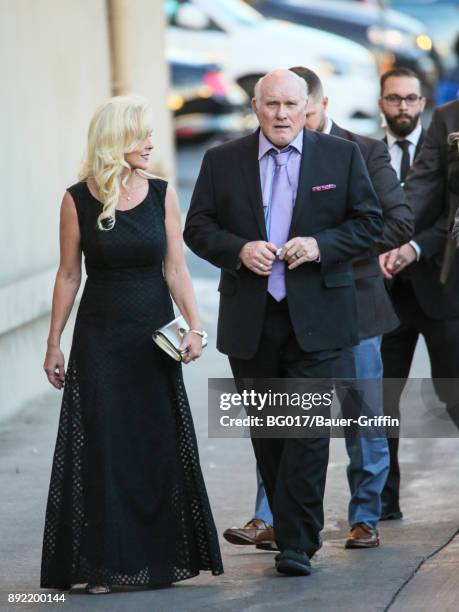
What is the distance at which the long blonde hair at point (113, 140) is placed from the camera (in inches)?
235

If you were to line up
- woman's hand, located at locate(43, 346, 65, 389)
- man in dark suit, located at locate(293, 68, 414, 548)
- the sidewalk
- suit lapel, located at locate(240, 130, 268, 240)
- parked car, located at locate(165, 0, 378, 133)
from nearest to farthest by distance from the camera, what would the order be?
the sidewalk → woman's hand, located at locate(43, 346, 65, 389) → suit lapel, located at locate(240, 130, 268, 240) → man in dark suit, located at locate(293, 68, 414, 548) → parked car, located at locate(165, 0, 378, 133)

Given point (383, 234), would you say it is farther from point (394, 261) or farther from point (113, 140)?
point (113, 140)

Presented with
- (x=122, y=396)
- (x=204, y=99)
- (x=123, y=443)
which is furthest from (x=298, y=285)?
(x=204, y=99)

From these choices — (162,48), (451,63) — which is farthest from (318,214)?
(451,63)

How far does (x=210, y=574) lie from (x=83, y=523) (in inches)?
26.4

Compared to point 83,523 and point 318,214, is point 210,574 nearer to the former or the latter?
point 83,523

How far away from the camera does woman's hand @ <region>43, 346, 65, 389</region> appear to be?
6.16m

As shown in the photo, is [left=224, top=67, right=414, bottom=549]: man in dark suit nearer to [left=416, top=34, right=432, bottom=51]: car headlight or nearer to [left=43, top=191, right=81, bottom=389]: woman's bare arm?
[left=43, top=191, right=81, bottom=389]: woman's bare arm

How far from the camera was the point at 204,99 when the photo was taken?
22.7m

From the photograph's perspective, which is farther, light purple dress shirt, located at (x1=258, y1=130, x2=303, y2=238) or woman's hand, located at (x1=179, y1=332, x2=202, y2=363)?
light purple dress shirt, located at (x1=258, y1=130, x2=303, y2=238)

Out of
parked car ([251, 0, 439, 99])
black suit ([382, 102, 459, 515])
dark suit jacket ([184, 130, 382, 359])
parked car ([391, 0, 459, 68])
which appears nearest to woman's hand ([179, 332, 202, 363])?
dark suit jacket ([184, 130, 382, 359])

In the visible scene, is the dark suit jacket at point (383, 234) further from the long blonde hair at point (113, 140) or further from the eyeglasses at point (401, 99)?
the long blonde hair at point (113, 140)

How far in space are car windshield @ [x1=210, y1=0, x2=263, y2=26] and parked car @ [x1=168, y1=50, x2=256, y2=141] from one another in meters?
0.74

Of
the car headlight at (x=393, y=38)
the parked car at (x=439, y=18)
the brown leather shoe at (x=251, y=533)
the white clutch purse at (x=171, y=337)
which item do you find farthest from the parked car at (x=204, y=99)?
the white clutch purse at (x=171, y=337)
